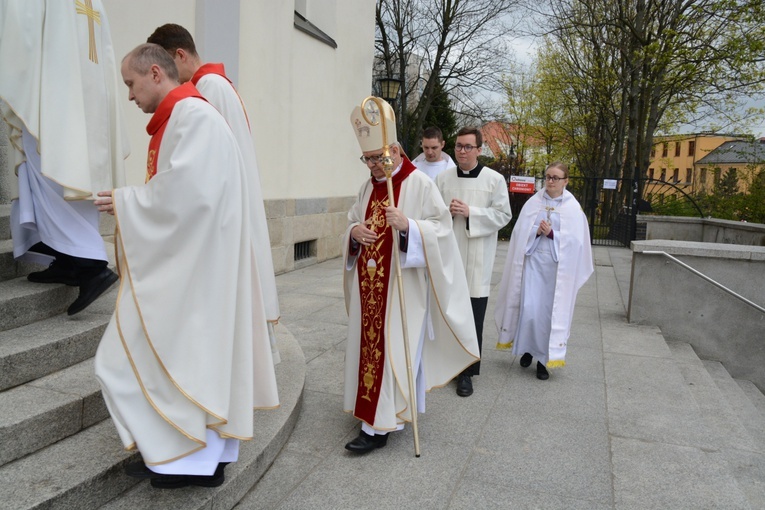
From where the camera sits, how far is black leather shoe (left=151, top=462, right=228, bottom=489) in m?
2.68

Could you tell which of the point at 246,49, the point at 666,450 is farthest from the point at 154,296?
the point at 246,49

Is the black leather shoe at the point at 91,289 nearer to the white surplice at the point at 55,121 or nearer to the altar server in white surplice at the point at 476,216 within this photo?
the white surplice at the point at 55,121

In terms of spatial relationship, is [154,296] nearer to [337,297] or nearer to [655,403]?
[655,403]

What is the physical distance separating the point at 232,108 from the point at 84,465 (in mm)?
2123

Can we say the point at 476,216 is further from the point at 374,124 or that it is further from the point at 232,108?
the point at 232,108

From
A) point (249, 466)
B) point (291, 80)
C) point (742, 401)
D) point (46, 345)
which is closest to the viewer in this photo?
point (249, 466)

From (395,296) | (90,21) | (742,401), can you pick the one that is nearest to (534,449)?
(395,296)

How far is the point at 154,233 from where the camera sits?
2521 mm

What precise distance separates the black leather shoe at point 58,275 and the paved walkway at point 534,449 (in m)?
1.63

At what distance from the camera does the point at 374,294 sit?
3670 mm

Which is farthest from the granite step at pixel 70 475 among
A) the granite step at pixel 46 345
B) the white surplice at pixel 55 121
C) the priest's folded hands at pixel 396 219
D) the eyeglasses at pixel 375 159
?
the eyeglasses at pixel 375 159

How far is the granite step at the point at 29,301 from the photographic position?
3.40 meters

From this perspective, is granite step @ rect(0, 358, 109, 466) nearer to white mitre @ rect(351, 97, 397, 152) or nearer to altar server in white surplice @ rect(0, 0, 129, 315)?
altar server in white surplice @ rect(0, 0, 129, 315)

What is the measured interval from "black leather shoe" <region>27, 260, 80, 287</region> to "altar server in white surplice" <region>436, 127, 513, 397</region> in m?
A: 2.60
